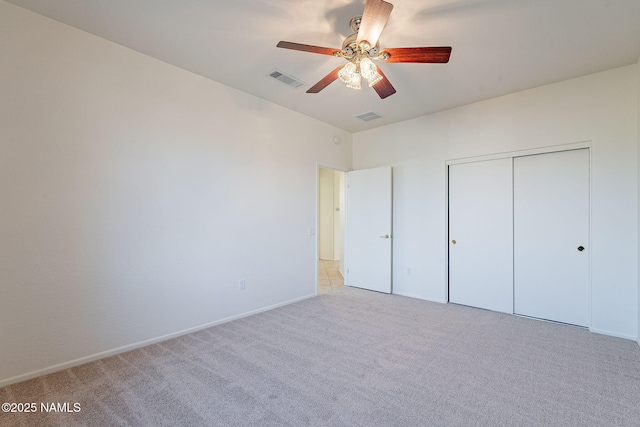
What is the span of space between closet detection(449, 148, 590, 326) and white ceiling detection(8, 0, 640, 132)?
1094 millimetres

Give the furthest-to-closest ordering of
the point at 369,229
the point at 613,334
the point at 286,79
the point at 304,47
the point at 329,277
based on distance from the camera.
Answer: the point at 329,277, the point at 369,229, the point at 286,79, the point at 613,334, the point at 304,47

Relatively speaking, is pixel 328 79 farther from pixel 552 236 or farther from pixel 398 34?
pixel 552 236

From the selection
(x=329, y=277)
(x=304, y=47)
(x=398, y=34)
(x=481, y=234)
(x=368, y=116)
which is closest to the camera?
(x=304, y=47)

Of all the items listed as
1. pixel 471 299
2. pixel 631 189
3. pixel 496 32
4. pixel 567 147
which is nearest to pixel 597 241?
pixel 631 189

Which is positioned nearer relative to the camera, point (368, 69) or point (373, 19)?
point (373, 19)

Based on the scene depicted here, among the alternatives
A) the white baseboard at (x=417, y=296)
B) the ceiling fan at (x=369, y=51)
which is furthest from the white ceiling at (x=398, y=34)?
the white baseboard at (x=417, y=296)

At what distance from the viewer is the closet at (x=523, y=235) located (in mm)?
3217

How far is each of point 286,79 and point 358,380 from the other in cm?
305

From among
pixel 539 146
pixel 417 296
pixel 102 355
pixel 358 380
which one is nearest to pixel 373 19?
pixel 358 380

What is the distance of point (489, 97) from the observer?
3.66 metres

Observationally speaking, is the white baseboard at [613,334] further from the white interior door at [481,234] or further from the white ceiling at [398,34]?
the white ceiling at [398,34]

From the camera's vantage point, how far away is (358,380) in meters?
2.14

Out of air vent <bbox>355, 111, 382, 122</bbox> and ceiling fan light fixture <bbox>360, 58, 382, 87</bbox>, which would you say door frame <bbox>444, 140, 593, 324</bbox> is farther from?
ceiling fan light fixture <bbox>360, 58, 382, 87</bbox>

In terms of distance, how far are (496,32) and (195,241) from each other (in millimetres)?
3475
